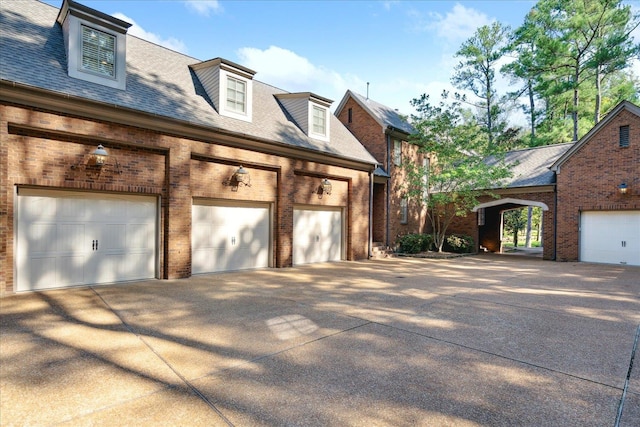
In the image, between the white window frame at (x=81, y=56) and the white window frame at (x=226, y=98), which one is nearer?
the white window frame at (x=81, y=56)

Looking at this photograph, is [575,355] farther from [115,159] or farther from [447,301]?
[115,159]

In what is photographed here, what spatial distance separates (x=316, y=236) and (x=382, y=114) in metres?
8.71

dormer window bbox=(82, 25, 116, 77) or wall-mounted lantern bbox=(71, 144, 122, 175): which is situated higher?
dormer window bbox=(82, 25, 116, 77)

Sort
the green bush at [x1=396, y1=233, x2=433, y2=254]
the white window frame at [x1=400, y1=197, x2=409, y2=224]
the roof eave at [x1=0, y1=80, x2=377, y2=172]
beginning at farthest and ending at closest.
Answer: the white window frame at [x1=400, y1=197, x2=409, y2=224] < the green bush at [x1=396, y1=233, x2=433, y2=254] < the roof eave at [x1=0, y1=80, x2=377, y2=172]

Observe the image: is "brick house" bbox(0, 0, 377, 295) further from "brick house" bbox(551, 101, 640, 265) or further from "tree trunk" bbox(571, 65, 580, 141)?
"tree trunk" bbox(571, 65, 580, 141)

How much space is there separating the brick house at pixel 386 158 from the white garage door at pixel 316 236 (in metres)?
3.31

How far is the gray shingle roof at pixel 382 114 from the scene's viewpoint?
17703 millimetres

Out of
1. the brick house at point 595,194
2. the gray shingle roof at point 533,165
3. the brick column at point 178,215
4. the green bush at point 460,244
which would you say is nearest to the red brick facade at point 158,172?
the brick column at point 178,215

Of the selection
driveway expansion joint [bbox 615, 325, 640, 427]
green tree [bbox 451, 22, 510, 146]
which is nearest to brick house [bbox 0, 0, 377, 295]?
driveway expansion joint [bbox 615, 325, 640, 427]

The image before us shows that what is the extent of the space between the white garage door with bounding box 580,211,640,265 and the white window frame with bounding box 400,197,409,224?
763 cm

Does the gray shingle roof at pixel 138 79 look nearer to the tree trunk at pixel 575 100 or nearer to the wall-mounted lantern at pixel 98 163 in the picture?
the wall-mounted lantern at pixel 98 163

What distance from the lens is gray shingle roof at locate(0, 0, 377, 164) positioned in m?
7.59

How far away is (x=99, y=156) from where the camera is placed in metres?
7.77

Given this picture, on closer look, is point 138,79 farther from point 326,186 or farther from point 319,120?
point 326,186
